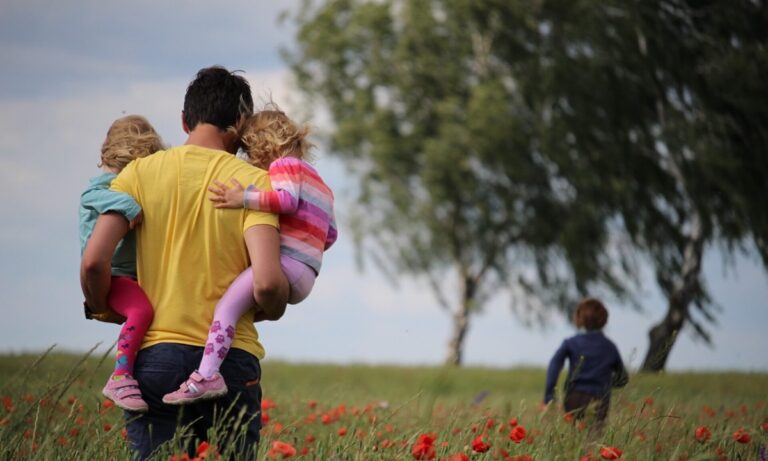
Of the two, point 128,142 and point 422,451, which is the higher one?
point 128,142

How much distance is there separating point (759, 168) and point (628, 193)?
2.54m

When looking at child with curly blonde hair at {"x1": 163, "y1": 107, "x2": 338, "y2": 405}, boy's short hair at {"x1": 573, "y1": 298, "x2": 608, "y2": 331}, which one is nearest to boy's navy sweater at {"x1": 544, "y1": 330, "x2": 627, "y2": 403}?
boy's short hair at {"x1": 573, "y1": 298, "x2": 608, "y2": 331}

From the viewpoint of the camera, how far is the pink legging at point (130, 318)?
3471 mm

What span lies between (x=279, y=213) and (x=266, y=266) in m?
0.28

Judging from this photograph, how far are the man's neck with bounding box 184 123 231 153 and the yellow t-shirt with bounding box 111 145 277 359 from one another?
9cm

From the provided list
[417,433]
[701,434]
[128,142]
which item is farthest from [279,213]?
[701,434]

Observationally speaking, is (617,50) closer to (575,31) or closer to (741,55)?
(575,31)

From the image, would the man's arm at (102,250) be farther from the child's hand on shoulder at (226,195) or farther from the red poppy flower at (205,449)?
the red poppy flower at (205,449)

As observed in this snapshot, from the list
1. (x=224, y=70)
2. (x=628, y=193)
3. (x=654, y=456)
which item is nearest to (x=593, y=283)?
(x=628, y=193)

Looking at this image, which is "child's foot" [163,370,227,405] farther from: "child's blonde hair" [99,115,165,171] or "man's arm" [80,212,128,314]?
"child's blonde hair" [99,115,165,171]

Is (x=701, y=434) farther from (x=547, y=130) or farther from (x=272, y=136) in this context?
(x=547, y=130)

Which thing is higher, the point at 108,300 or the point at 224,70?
the point at 224,70

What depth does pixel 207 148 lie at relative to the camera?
3625 mm

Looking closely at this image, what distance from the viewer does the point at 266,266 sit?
3.41 metres
